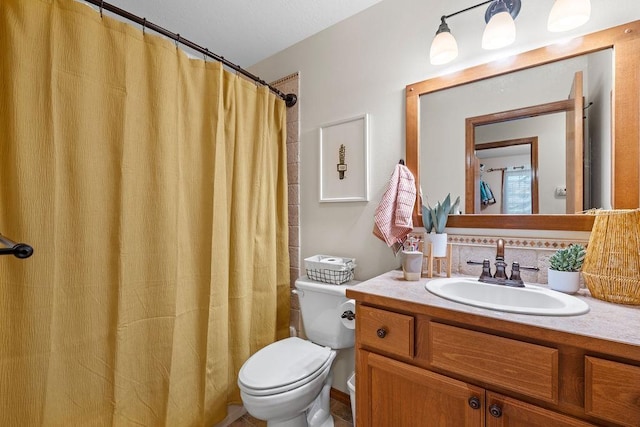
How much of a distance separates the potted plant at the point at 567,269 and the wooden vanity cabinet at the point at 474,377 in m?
0.39

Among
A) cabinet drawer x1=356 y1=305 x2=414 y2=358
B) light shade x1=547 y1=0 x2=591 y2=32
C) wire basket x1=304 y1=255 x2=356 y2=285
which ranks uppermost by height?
light shade x1=547 y1=0 x2=591 y2=32

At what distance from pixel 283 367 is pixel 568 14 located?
1.82 metres

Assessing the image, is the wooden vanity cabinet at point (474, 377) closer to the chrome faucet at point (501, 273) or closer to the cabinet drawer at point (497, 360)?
the cabinet drawer at point (497, 360)

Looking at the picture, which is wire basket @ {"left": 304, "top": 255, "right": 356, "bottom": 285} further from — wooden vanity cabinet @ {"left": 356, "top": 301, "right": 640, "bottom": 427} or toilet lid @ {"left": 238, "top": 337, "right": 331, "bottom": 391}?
wooden vanity cabinet @ {"left": 356, "top": 301, "right": 640, "bottom": 427}

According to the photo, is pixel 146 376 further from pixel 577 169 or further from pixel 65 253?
pixel 577 169

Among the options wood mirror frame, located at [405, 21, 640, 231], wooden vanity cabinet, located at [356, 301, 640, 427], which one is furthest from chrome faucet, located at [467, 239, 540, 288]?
wooden vanity cabinet, located at [356, 301, 640, 427]

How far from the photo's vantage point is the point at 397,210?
54.3 inches

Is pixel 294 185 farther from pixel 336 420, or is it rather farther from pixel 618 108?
pixel 618 108

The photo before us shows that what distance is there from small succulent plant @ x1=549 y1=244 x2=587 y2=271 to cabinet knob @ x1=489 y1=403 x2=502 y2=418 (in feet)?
1.81

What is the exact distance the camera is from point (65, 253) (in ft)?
3.47

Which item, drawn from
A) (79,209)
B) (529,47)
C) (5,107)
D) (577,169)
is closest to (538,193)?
(577,169)

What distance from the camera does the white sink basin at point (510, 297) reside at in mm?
797

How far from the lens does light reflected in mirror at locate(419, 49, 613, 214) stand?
1062 millimetres

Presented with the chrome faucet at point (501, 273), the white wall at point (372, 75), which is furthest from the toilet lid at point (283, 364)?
the chrome faucet at point (501, 273)
